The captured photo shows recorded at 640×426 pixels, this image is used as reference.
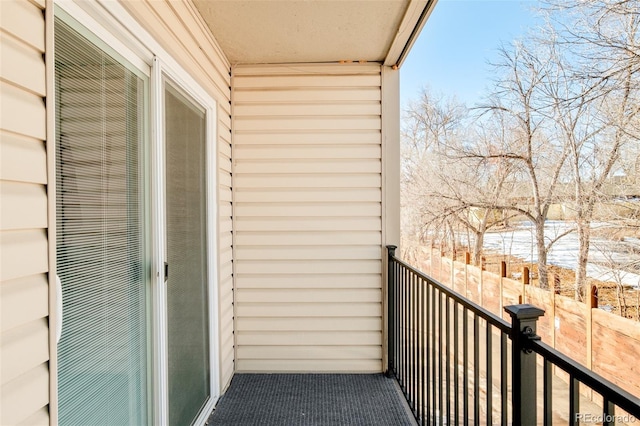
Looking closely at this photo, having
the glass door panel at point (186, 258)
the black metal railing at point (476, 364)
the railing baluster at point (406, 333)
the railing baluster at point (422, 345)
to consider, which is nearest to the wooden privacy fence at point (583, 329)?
the black metal railing at point (476, 364)

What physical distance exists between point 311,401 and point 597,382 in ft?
6.58

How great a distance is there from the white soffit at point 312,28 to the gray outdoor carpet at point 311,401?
254 cm

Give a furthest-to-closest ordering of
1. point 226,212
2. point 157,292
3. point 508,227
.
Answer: point 508,227 < point 226,212 < point 157,292

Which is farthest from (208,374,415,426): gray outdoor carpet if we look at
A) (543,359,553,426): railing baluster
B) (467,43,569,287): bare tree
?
(467,43,569,287): bare tree

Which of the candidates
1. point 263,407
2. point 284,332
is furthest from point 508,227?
point 263,407

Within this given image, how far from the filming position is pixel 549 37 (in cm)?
566

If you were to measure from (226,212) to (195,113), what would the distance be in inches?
31.7

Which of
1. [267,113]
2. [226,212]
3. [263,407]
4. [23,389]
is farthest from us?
[267,113]

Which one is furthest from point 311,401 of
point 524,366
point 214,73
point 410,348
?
point 214,73

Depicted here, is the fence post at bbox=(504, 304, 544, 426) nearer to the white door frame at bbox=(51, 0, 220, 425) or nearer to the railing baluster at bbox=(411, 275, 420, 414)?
the railing baluster at bbox=(411, 275, 420, 414)

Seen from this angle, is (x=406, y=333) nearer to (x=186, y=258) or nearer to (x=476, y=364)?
(x=476, y=364)

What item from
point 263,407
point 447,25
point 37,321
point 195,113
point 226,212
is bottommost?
point 263,407

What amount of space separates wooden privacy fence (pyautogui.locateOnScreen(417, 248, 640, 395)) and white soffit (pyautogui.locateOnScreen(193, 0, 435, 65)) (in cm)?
264

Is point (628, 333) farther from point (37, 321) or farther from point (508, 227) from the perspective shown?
point (37, 321)
